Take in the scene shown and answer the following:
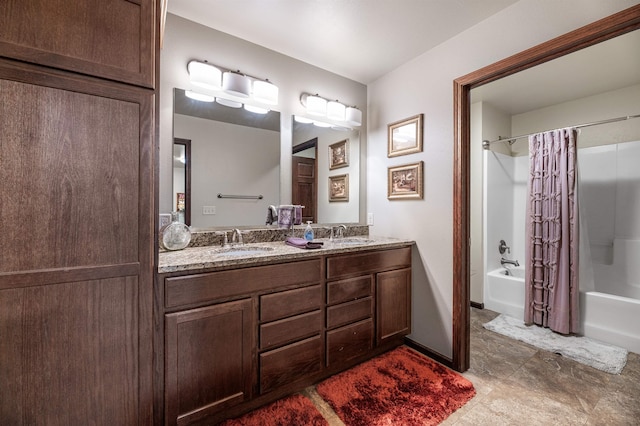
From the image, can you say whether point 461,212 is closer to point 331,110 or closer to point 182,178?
point 331,110

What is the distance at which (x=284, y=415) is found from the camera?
1.48m

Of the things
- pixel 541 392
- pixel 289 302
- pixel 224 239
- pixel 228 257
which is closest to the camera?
pixel 228 257

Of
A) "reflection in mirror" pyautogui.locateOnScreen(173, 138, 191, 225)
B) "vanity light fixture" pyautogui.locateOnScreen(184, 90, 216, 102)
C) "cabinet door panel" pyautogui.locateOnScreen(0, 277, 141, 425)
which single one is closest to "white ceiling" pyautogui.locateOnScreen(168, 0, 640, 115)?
"vanity light fixture" pyautogui.locateOnScreen(184, 90, 216, 102)

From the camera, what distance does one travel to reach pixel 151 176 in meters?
1.16

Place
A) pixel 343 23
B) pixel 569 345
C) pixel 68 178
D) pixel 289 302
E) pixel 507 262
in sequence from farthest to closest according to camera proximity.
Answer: pixel 507 262 < pixel 569 345 < pixel 343 23 < pixel 289 302 < pixel 68 178

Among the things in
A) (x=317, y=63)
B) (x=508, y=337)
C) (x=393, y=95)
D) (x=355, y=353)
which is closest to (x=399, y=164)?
(x=393, y=95)

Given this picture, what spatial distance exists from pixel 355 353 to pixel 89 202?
5.80ft

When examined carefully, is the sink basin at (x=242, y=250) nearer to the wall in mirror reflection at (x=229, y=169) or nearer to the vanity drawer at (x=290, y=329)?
the wall in mirror reflection at (x=229, y=169)

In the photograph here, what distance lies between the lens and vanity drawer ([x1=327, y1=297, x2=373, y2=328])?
175 cm

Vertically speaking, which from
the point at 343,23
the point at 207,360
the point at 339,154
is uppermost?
the point at 343,23

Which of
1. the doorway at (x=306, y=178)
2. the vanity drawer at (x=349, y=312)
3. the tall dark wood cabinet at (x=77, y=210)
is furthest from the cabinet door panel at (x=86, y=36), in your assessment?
the vanity drawer at (x=349, y=312)

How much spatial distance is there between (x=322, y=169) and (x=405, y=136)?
784 mm

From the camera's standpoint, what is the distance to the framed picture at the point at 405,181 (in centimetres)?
219

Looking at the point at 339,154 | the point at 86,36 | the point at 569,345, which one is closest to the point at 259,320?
the point at 86,36
